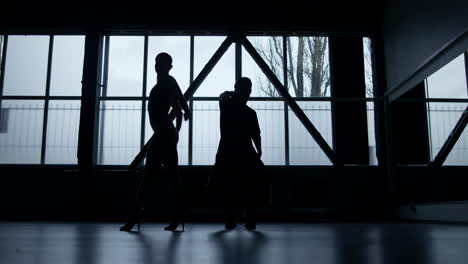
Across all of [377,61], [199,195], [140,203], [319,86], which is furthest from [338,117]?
[140,203]

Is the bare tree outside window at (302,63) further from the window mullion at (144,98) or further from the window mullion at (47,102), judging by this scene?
the window mullion at (47,102)

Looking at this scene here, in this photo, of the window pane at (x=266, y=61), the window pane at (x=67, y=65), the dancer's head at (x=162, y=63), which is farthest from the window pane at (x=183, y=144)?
the dancer's head at (x=162, y=63)

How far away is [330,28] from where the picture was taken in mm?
7066

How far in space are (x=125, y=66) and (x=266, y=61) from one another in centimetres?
239

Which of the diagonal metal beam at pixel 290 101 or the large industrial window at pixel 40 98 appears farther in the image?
the large industrial window at pixel 40 98

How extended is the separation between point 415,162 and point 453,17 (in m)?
2.97

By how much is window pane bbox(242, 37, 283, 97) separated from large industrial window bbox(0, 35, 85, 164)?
2.82m

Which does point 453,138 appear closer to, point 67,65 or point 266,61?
point 266,61

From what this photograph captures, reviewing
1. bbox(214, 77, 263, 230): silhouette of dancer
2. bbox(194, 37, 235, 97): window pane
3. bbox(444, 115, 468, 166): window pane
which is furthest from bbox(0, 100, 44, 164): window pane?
bbox(444, 115, 468, 166): window pane

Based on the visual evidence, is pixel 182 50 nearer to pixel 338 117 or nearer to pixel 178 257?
pixel 338 117

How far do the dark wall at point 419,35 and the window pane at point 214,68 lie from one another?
2.51 metres

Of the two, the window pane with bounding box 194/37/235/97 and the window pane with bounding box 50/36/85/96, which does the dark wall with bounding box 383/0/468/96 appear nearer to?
the window pane with bounding box 194/37/235/97

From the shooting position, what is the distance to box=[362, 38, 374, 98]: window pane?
24.2ft

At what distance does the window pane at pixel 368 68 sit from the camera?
7.39m
